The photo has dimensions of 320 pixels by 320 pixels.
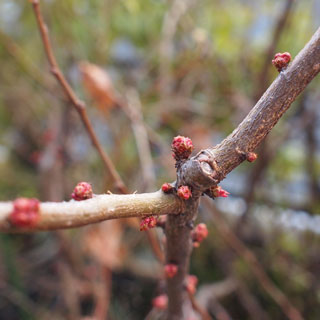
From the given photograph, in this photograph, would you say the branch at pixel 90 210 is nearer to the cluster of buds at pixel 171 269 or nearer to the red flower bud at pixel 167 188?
the red flower bud at pixel 167 188

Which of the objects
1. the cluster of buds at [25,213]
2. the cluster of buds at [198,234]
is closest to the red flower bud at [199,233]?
the cluster of buds at [198,234]

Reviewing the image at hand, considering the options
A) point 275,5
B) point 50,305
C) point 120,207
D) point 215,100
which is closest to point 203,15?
point 275,5

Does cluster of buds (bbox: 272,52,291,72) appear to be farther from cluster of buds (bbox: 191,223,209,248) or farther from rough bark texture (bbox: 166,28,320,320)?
cluster of buds (bbox: 191,223,209,248)

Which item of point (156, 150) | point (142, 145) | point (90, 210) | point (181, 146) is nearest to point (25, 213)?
point (90, 210)

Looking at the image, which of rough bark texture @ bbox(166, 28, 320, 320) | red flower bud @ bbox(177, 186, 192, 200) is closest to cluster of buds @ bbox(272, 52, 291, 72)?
rough bark texture @ bbox(166, 28, 320, 320)

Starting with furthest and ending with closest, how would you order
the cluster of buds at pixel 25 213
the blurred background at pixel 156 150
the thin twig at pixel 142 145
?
the blurred background at pixel 156 150
the thin twig at pixel 142 145
the cluster of buds at pixel 25 213

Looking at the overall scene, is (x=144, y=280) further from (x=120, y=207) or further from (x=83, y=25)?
(x=120, y=207)

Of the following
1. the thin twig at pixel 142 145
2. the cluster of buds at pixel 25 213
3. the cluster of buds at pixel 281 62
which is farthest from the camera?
the thin twig at pixel 142 145

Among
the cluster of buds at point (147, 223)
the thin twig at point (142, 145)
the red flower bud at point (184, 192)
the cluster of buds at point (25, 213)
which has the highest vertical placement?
the thin twig at point (142, 145)
